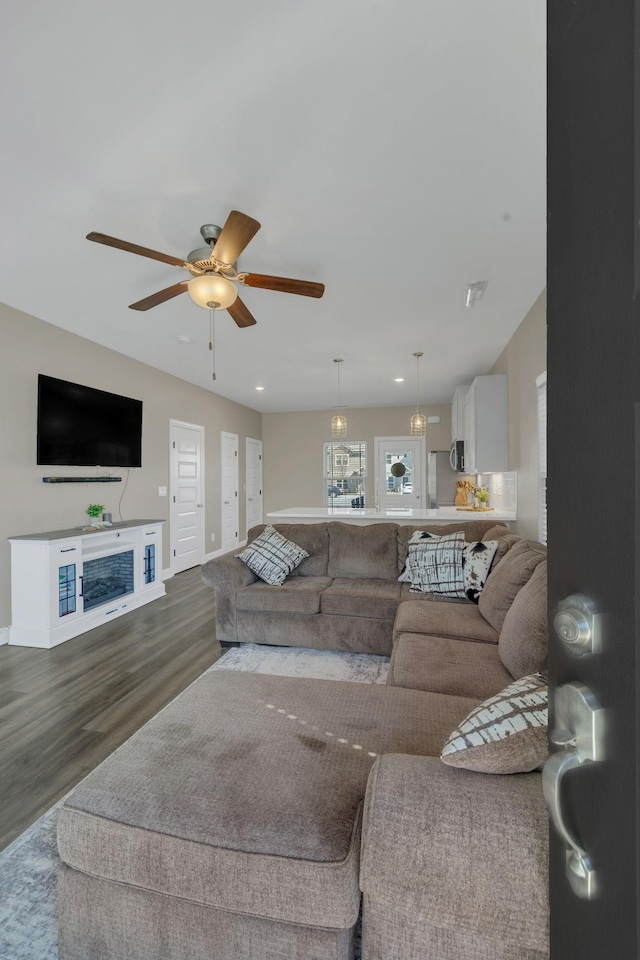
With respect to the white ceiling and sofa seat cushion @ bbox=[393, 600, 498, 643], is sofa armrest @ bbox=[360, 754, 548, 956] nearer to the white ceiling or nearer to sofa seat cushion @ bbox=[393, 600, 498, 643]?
sofa seat cushion @ bbox=[393, 600, 498, 643]

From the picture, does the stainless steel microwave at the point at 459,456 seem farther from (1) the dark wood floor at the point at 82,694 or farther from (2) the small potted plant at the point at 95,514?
(2) the small potted plant at the point at 95,514

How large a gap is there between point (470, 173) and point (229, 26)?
1150 millimetres

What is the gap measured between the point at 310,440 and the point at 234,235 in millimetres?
6311

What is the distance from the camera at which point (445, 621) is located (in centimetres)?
244

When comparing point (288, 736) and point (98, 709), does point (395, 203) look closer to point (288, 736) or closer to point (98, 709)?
point (288, 736)

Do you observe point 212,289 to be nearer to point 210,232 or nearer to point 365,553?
point 210,232

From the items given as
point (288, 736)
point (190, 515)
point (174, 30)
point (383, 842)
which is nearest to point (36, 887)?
point (288, 736)

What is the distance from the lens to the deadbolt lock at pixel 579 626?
47 centimetres

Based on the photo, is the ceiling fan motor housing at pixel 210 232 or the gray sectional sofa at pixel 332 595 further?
the gray sectional sofa at pixel 332 595

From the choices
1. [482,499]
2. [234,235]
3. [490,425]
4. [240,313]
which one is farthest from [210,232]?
[482,499]

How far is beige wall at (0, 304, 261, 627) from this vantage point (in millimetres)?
3438

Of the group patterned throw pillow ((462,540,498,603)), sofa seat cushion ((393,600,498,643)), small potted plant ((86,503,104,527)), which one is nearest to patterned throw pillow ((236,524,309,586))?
sofa seat cushion ((393,600,498,643))

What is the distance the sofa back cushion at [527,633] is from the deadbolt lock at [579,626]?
1287 mm

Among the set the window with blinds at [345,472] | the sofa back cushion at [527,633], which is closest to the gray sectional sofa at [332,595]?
the sofa back cushion at [527,633]
